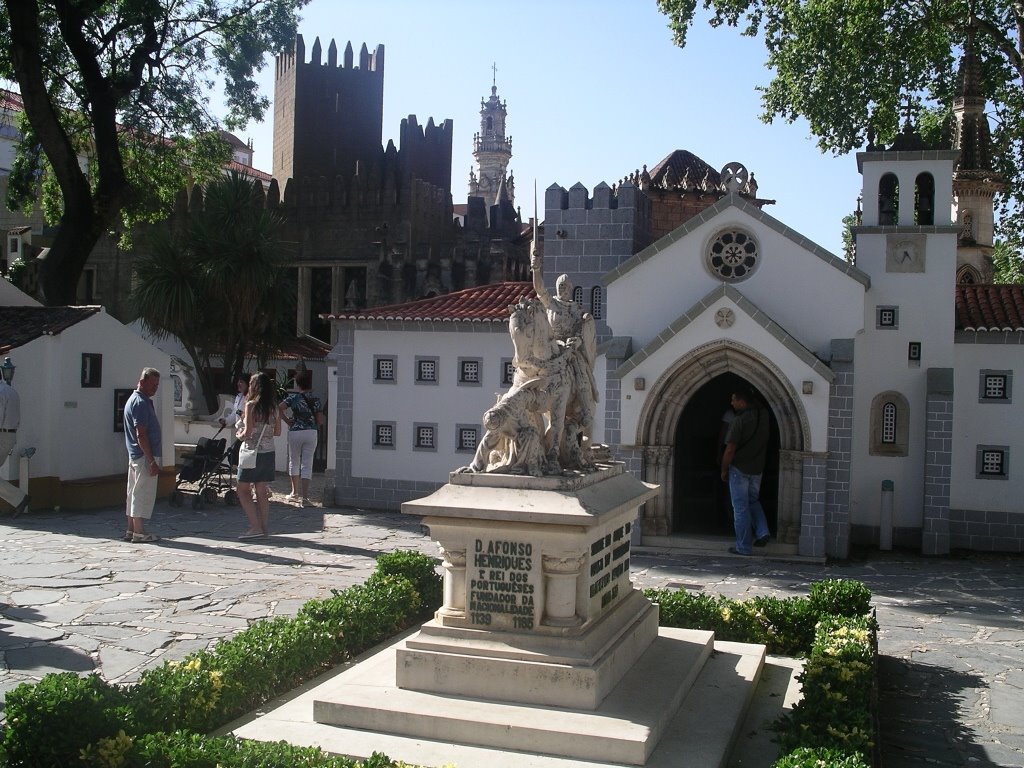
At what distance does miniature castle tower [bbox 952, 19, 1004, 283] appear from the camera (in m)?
24.4

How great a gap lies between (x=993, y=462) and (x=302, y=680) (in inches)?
489

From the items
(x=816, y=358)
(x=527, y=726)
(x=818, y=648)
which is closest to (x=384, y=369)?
(x=816, y=358)

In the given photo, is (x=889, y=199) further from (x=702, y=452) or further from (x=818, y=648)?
(x=818, y=648)

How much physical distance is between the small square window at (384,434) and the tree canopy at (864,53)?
39.0ft

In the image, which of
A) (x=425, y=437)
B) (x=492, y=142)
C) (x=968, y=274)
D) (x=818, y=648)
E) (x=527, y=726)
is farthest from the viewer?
(x=492, y=142)

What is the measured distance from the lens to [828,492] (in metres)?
15.3

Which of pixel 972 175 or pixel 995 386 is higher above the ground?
pixel 972 175

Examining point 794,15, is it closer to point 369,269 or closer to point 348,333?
point 348,333

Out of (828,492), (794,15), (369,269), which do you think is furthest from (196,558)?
(369,269)

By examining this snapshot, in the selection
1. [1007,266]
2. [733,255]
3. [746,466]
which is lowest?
[746,466]

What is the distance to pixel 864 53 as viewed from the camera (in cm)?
2222

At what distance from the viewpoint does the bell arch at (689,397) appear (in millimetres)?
15359

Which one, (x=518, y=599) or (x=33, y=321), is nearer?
(x=518, y=599)

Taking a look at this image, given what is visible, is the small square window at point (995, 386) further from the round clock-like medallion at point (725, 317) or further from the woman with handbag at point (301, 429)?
the woman with handbag at point (301, 429)
